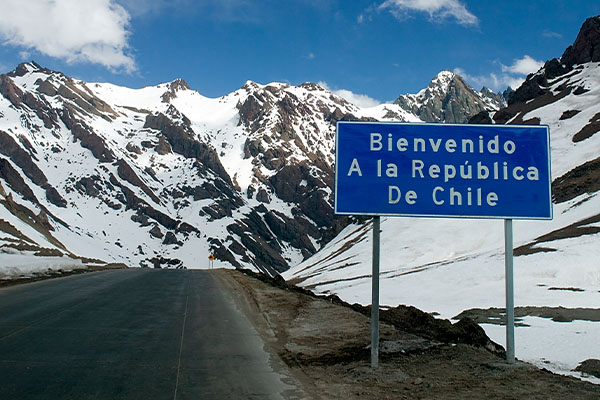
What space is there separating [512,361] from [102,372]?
6.87 metres

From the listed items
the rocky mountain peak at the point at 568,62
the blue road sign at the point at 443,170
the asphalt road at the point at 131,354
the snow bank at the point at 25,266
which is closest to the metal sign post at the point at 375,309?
the blue road sign at the point at 443,170

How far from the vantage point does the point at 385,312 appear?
19.3 m

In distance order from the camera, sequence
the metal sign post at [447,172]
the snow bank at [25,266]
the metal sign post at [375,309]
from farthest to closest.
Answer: the snow bank at [25,266]
the metal sign post at [447,172]
the metal sign post at [375,309]

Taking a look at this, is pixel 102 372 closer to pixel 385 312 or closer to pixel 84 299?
pixel 84 299

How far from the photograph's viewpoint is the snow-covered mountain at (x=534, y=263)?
22344 mm

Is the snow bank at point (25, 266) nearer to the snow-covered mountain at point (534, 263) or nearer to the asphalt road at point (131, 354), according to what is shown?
the asphalt road at point (131, 354)

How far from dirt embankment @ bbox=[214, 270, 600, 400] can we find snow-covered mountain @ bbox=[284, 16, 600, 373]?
584 centimetres

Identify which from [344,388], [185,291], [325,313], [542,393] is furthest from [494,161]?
[185,291]

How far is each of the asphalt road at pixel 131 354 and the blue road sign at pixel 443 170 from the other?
11.3ft

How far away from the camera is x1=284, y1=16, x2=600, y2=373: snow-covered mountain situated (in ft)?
73.3

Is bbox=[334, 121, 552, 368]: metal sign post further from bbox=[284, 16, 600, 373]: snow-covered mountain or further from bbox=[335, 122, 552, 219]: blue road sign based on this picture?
bbox=[284, 16, 600, 373]: snow-covered mountain

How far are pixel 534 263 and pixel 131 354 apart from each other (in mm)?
42798

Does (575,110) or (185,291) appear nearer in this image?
(185,291)

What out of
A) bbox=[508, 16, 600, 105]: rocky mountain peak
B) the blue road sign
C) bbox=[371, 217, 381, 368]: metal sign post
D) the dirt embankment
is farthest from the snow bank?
bbox=[508, 16, 600, 105]: rocky mountain peak
